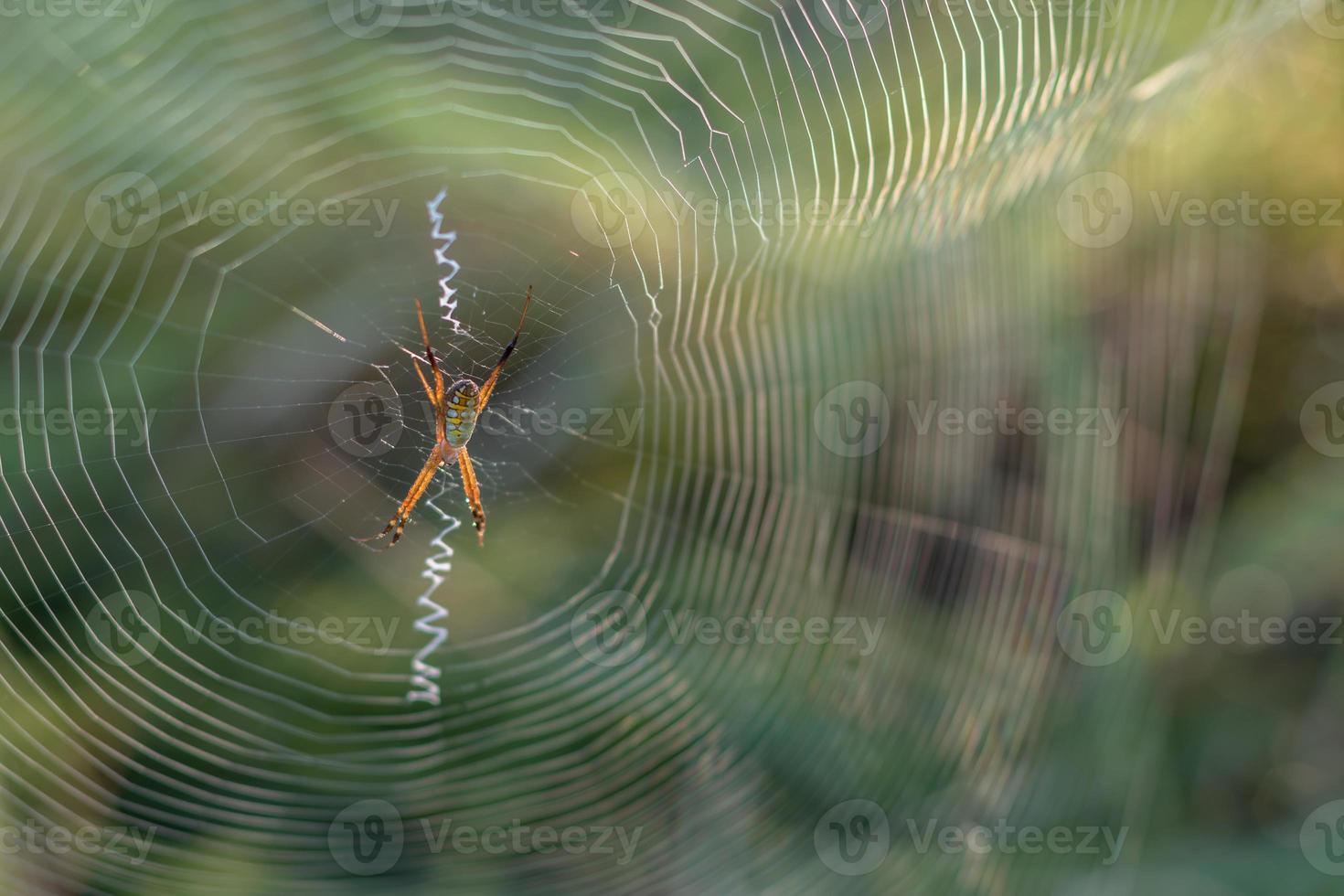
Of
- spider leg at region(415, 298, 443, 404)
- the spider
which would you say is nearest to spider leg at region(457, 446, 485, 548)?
the spider

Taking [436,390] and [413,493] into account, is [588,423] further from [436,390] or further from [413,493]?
[413,493]

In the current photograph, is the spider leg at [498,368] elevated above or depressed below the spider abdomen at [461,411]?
above

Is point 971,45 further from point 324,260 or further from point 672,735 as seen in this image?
point 672,735

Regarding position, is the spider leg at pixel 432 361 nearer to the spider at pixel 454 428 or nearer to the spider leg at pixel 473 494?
the spider at pixel 454 428

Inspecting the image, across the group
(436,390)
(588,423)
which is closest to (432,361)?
(436,390)

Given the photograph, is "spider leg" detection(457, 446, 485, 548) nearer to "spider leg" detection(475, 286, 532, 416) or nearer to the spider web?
the spider web

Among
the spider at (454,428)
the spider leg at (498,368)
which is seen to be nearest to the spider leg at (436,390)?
the spider at (454,428)
